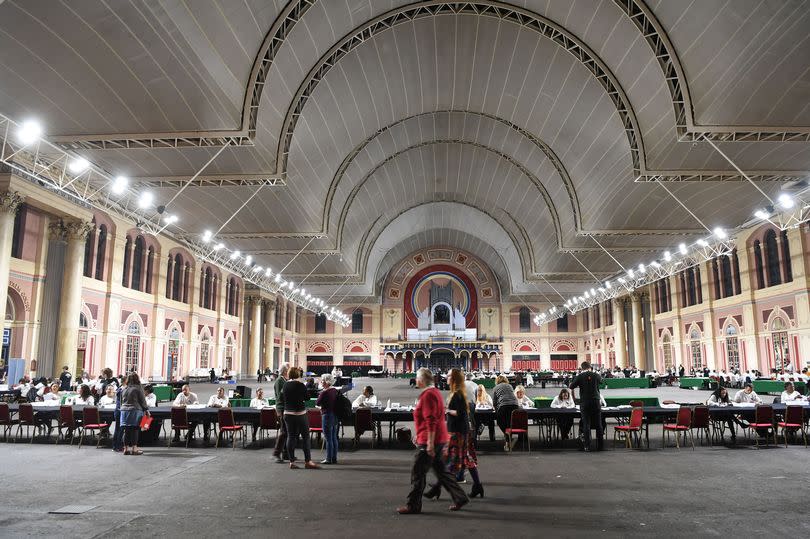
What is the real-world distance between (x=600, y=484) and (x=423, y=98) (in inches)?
768

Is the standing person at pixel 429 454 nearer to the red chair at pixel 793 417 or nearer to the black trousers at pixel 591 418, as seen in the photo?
the black trousers at pixel 591 418

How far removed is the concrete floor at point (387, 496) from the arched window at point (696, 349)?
25267mm

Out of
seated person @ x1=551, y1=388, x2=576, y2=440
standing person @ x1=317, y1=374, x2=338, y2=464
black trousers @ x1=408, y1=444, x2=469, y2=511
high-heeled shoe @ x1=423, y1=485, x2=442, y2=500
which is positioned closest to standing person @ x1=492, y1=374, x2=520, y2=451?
seated person @ x1=551, y1=388, x2=576, y2=440

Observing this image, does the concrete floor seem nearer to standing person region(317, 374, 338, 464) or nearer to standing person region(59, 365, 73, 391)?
standing person region(317, 374, 338, 464)

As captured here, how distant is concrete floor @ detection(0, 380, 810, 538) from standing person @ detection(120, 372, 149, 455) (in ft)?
1.31

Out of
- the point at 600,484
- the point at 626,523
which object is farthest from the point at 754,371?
the point at 626,523

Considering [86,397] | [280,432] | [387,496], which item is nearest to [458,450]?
[387,496]

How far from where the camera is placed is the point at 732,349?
29.9m

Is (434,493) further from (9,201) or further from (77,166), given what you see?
(9,201)

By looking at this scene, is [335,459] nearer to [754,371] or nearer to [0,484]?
[0,484]

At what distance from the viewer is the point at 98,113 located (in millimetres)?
14484

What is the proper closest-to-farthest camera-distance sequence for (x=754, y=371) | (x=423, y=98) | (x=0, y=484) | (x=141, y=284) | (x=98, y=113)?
(x=0, y=484)
(x=98, y=113)
(x=423, y=98)
(x=754, y=371)
(x=141, y=284)

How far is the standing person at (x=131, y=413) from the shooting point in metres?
10.0

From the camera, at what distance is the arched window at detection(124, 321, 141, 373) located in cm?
2638
